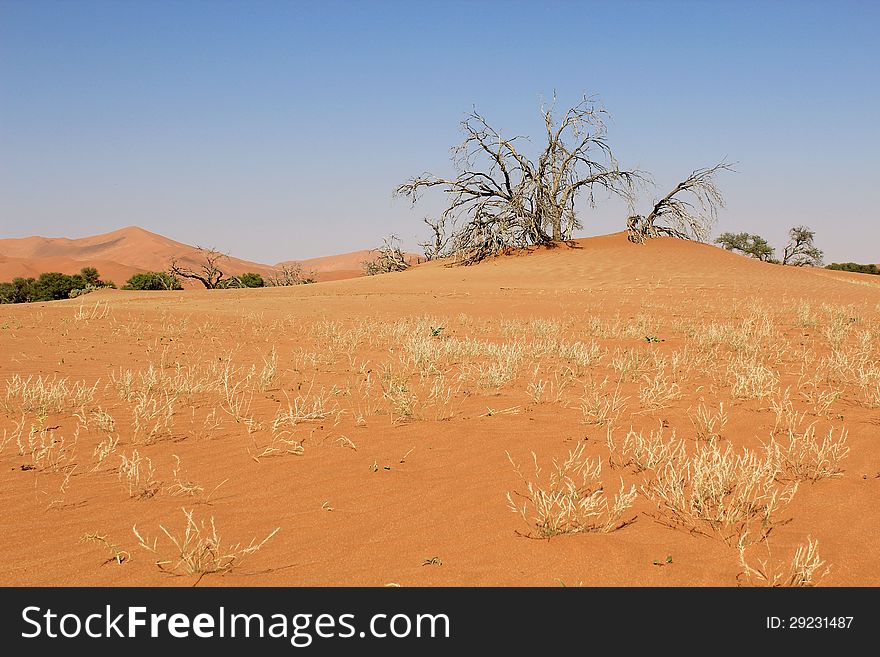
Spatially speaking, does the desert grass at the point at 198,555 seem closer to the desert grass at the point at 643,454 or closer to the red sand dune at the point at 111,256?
the desert grass at the point at 643,454

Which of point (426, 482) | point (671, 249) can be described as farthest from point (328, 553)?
point (671, 249)

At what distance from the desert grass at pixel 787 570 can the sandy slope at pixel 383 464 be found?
0.10 m

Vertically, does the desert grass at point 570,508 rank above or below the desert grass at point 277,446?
below

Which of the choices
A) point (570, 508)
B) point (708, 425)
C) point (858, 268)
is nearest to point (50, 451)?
point (570, 508)

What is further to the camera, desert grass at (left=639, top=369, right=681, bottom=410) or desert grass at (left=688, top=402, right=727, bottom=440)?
desert grass at (left=639, top=369, right=681, bottom=410)

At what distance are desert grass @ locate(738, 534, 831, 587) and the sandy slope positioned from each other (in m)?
0.10

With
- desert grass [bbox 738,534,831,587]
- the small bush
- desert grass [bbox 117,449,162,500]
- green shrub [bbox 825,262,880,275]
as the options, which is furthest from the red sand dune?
desert grass [bbox 738,534,831,587]

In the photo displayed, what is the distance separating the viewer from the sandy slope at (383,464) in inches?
124

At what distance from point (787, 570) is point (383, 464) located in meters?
2.69

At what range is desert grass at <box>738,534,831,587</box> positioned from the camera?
9.56 ft

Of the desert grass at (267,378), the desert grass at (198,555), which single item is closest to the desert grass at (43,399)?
the desert grass at (267,378)

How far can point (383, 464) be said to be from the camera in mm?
4719

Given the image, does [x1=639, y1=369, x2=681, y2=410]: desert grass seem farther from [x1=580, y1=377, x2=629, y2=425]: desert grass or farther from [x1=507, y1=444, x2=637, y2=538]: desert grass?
[x1=507, y1=444, x2=637, y2=538]: desert grass
